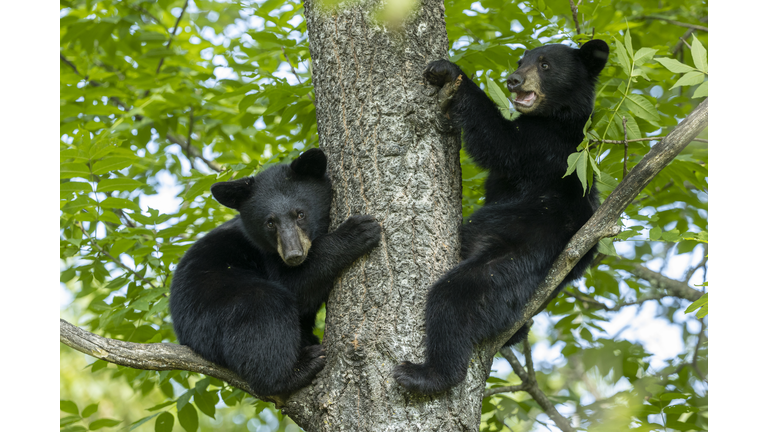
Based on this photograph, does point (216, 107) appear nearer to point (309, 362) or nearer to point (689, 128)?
point (309, 362)

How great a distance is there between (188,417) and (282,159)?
2.06m

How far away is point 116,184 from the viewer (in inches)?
154

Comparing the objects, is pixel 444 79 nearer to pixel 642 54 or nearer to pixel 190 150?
pixel 642 54

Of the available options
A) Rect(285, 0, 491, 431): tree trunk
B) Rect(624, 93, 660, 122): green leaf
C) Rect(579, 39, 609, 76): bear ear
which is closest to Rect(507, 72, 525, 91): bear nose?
Rect(579, 39, 609, 76): bear ear

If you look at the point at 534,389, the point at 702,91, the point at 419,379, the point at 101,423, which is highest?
the point at 702,91

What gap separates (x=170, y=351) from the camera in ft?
10.1

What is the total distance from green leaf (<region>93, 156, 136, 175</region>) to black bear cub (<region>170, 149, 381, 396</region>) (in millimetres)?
644

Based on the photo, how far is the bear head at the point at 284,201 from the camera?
3688 mm

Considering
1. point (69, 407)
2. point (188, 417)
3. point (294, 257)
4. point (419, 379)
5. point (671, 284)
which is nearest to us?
point (419, 379)

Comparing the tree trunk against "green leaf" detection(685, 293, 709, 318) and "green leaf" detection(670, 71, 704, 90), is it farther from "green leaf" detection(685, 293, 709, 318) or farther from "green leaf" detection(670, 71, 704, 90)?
"green leaf" detection(670, 71, 704, 90)

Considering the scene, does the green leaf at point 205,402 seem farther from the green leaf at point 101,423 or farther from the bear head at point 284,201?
the bear head at point 284,201

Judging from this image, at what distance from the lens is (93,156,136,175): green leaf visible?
382 cm

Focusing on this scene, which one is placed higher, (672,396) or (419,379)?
(419,379)

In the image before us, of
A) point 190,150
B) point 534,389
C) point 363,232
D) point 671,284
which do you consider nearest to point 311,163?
point 363,232
